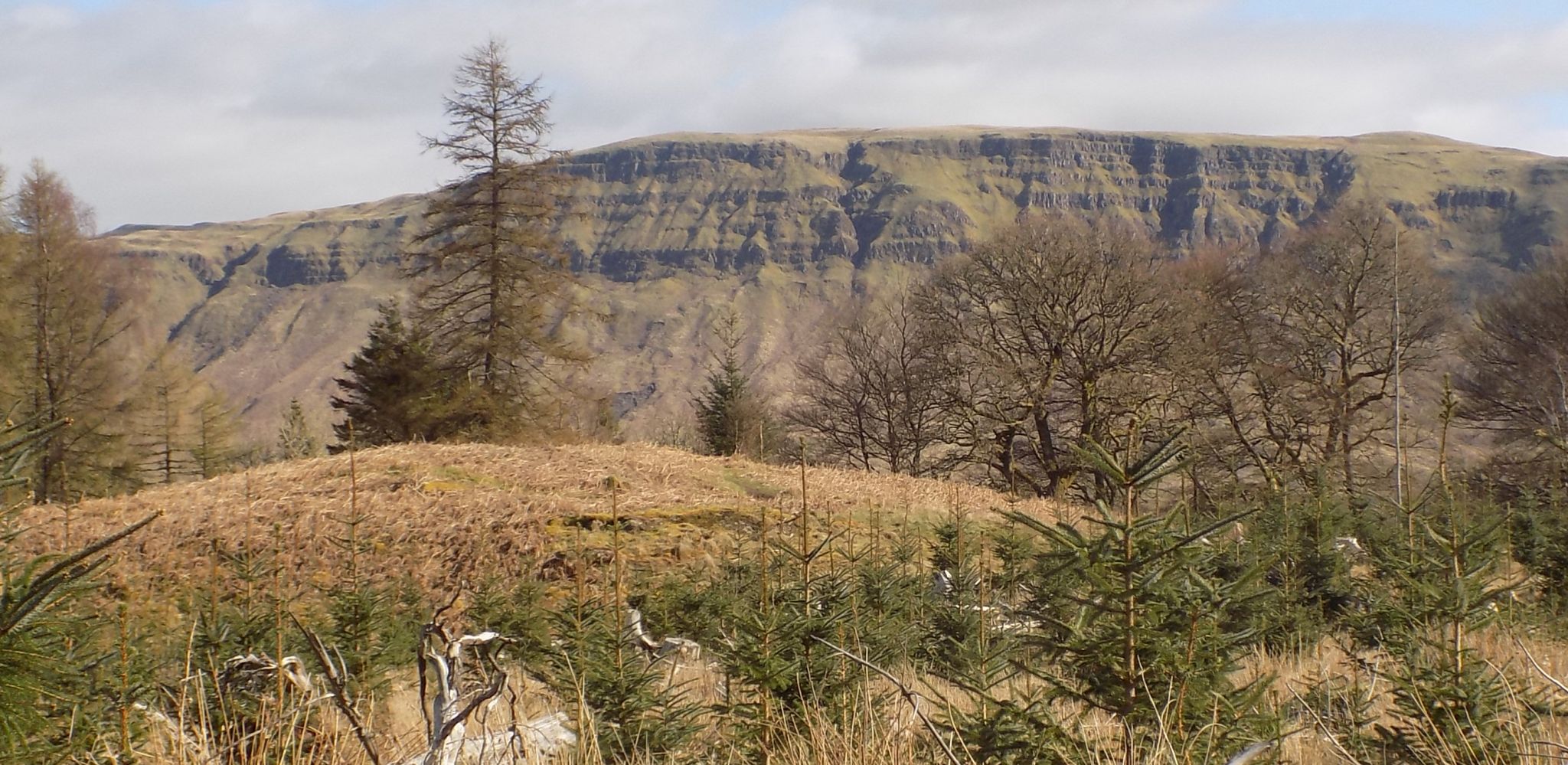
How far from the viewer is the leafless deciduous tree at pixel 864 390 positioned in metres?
37.0

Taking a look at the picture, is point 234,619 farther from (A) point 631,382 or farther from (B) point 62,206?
(A) point 631,382

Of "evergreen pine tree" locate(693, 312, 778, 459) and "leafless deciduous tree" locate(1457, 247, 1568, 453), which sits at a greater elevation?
"leafless deciduous tree" locate(1457, 247, 1568, 453)

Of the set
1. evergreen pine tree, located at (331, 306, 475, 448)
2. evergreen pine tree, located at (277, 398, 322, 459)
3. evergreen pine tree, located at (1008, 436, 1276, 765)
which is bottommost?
evergreen pine tree, located at (277, 398, 322, 459)

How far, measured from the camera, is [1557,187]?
160 meters

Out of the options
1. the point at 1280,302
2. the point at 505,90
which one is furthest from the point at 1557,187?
the point at 505,90

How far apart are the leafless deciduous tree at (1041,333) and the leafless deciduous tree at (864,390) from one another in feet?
17.5

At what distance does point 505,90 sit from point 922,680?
20599 millimetres

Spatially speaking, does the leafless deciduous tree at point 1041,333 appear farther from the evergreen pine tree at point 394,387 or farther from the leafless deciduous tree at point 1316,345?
the evergreen pine tree at point 394,387

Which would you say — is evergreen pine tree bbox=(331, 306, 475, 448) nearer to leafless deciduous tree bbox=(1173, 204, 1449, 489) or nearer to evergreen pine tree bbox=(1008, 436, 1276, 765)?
leafless deciduous tree bbox=(1173, 204, 1449, 489)

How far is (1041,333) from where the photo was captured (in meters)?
29.0

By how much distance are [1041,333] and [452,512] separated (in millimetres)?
19002

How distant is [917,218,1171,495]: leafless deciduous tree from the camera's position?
27844 millimetres

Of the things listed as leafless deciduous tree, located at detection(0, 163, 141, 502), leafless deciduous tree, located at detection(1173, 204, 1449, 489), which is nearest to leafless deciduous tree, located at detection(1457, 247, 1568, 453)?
leafless deciduous tree, located at detection(1173, 204, 1449, 489)

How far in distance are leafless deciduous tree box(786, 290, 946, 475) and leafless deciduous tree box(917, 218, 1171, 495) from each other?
17.5 feet
